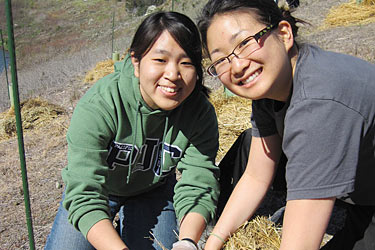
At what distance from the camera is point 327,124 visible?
3.52 feet

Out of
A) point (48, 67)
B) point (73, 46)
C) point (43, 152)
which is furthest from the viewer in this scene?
point (73, 46)

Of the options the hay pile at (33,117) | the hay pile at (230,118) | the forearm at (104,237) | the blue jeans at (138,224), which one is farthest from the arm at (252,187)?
the hay pile at (33,117)

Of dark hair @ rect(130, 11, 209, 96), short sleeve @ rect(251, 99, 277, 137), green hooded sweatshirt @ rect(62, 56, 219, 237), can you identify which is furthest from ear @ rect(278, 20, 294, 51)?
green hooded sweatshirt @ rect(62, 56, 219, 237)

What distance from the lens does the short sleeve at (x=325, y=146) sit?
108cm

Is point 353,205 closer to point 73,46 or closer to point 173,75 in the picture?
point 173,75

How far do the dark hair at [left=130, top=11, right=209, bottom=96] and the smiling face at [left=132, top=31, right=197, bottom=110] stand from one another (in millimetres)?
16

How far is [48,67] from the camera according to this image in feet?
26.9

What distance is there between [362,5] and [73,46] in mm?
6934

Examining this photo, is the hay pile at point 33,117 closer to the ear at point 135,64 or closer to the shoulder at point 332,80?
the ear at point 135,64

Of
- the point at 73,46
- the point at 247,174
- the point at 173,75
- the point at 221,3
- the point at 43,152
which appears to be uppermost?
the point at 221,3

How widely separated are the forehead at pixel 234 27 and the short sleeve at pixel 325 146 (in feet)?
0.81

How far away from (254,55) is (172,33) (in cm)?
46

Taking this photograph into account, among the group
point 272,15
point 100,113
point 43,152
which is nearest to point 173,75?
point 100,113

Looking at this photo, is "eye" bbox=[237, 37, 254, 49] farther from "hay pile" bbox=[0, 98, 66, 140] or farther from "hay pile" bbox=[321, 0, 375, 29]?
"hay pile" bbox=[321, 0, 375, 29]
